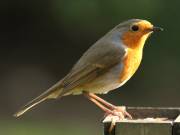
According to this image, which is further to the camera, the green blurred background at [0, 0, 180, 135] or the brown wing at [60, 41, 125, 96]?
the green blurred background at [0, 0, 180, 135]

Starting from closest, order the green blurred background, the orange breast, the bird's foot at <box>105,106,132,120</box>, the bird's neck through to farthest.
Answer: the bird's foot at <box>105,106,132,120</box>, the orange breast, the bird's neck, the green blurred background

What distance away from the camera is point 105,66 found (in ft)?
24.4

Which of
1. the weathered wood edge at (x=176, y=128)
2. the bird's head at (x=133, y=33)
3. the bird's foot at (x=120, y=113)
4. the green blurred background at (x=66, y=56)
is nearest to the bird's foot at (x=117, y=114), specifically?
the bird's foot at (x=120, y=113)

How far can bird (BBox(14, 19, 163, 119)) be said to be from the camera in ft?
23.8

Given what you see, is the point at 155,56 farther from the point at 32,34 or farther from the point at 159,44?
the point at 32,34

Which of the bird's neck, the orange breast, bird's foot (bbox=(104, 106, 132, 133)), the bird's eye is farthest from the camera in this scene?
the bird's neck

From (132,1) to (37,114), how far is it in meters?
2.83

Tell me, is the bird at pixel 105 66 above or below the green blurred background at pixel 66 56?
above

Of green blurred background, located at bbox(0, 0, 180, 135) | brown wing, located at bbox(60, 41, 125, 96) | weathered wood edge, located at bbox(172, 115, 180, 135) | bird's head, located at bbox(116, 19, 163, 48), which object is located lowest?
green blurred background, located at bbox(0, 0, 180, 135)

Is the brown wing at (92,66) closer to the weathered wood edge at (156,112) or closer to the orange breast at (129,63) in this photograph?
the orange breast at (129,63)

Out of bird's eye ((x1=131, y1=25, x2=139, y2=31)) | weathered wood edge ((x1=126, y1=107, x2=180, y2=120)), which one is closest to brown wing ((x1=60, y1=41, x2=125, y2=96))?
bird's eye ((x1=131, y1=25, x2=139, y2=31))

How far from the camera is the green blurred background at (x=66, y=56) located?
15008 mm

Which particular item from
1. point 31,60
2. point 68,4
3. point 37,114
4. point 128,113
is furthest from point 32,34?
point 128,113

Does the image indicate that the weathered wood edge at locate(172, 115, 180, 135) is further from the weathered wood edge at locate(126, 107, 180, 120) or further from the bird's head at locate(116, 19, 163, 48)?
the bird's head at locate(116, 19, 163, 48)
